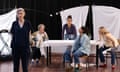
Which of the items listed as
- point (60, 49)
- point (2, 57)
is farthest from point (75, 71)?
point (60, 49)

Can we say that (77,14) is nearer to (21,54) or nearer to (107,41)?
(107,41)

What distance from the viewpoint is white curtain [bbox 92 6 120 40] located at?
12.1 m

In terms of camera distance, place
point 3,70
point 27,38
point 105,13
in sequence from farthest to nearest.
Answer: point 105,13
point 3,70
point 27,38

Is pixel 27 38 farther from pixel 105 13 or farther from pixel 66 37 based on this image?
pixel 105 13

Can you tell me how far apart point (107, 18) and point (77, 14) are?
1126 millimetres

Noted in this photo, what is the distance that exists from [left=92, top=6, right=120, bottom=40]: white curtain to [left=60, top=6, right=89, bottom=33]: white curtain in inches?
14.7

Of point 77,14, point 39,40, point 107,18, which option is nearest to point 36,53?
point 39,40

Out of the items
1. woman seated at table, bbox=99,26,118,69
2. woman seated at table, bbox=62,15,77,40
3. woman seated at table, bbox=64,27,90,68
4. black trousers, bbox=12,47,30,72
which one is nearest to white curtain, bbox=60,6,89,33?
woman seated at table, bbox=62,15,77,40

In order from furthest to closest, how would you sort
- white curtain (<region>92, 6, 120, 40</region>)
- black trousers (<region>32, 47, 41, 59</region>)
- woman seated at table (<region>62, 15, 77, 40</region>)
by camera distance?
white curtain (<region>92, 6, 120, 40</region>), black trousers (<region>32, 47, 41, 59</region>), woman seated at table (<region>62, 15, 77, 40</region>)

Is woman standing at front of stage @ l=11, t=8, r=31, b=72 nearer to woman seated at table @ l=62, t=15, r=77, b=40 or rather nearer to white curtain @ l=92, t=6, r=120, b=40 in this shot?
woman seated at table @ l=62, t=15, r=77, b=40

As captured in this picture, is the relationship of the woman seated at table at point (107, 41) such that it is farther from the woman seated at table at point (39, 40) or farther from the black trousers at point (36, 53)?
the black trousers at point (36, 53)

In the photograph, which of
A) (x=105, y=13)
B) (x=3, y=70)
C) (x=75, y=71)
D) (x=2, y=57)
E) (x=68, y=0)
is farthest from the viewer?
(x=68, y=0)

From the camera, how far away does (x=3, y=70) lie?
332 inches

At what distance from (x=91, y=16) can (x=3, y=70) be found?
5.42 meters
